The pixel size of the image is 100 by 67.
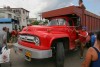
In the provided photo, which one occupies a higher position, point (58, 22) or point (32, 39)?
point (58, 22)

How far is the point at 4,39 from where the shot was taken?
7.72m

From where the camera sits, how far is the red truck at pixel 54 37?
6550 millimetres

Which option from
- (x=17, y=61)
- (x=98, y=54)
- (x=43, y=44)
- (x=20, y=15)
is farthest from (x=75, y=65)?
(x=20, y=15)

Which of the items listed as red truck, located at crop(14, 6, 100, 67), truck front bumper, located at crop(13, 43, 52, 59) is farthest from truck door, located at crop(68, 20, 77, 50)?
truck front bumper, located at crop(13, 43, 52, 59)

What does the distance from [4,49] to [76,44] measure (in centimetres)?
329

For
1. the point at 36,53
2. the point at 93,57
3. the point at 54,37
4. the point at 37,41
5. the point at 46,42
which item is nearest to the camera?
the point at 93,57

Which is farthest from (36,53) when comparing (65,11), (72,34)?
(65,11)

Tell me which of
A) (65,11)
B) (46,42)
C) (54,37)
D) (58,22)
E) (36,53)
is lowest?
(36,53)

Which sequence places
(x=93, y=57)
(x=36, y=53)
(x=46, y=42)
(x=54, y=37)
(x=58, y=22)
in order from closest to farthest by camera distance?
(x=93, y=57)
(x=36, y=53)
(x=46, y=42)
(x=54, y=37)
(x=58, y=22)

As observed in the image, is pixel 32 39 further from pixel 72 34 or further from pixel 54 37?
pixel 72 34

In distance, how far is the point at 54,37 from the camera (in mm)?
6844

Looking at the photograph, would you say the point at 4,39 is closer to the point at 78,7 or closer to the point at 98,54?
the point at 78,7

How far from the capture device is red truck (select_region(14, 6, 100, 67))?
655 centimetres

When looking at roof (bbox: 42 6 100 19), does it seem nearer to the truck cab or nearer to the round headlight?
the truck cab
